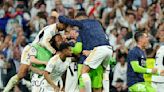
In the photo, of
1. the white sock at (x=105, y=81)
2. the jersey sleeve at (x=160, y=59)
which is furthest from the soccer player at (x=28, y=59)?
the jersey sleeve at (x=160, y=59)

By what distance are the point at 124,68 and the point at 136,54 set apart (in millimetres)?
4190

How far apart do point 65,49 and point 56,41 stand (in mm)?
865

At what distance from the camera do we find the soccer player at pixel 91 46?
14617 mm

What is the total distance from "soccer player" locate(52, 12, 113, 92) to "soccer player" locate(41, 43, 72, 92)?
14.9 inches

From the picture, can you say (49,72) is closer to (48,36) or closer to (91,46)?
(91,46)

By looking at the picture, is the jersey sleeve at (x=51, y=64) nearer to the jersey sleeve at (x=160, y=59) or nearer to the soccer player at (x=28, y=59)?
the soccer player at (x=28, y=59)

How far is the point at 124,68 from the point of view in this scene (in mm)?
19891

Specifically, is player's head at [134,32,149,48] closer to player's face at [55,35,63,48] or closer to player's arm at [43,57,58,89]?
player's face at [55,35,63,48]

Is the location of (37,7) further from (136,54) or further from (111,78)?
(136,54)

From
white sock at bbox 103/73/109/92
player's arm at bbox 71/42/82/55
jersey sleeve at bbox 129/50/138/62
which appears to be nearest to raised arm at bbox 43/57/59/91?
player's arm at bbox 71/42/82/55

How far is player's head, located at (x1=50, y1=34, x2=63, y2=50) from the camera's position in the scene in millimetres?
15656

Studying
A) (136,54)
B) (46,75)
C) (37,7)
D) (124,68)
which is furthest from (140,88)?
(37,7)

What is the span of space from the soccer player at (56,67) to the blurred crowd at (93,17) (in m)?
4.11

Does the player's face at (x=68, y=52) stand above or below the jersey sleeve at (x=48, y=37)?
below
